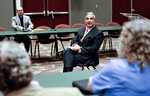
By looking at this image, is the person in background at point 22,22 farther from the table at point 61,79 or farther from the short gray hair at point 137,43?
the short gray hair at point 137,43

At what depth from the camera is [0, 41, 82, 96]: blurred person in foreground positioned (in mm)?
1036

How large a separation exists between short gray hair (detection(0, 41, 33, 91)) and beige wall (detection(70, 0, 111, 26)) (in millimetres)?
11112

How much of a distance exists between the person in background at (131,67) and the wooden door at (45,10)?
10296mm

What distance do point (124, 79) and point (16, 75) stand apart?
0.63 m

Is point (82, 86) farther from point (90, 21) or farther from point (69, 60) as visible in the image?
point (90, 21)

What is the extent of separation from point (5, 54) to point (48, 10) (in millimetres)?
10905

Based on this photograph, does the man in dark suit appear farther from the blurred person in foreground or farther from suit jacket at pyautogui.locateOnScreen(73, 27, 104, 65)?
the blurred person in foreground

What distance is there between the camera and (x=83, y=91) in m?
1.77

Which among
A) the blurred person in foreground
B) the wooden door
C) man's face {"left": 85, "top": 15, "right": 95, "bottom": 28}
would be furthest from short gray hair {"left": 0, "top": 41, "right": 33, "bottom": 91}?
the wooden door

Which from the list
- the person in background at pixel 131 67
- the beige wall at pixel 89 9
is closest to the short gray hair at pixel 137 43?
the person in background at pixel 131 67

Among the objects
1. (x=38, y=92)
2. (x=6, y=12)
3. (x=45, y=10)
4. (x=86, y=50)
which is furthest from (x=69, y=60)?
(x=45, y=10)

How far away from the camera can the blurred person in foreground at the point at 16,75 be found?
1.04m

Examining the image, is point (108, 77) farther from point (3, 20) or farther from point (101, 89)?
point (3, 20)

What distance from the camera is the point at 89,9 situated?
1246 centimetres
